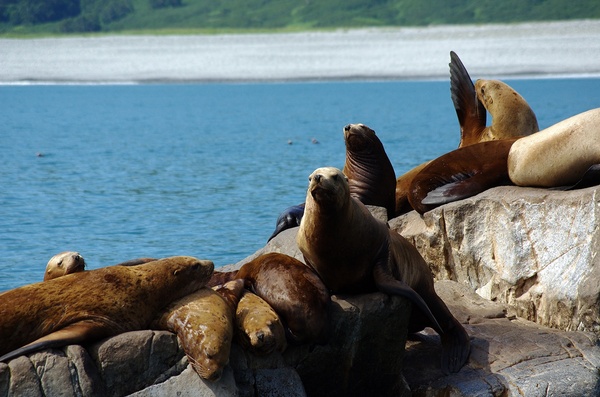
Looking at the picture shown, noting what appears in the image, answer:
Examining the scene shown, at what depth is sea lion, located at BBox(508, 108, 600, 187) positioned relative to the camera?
659 centimetres

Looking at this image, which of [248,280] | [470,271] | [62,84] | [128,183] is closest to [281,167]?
[128,183]

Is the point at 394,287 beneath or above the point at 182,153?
above

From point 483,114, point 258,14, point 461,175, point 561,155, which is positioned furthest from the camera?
point 258,14

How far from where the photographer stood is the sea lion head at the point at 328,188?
5.07 metres

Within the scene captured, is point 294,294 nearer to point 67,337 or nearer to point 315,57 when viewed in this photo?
point 67,337

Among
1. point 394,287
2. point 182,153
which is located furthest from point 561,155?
point 182,153

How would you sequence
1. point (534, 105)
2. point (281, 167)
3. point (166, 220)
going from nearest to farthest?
point (166, 220) < point (281, 167) < point (534, 105)

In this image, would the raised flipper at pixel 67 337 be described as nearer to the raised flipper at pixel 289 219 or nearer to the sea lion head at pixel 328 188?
the sea lion head at pixel 328 188

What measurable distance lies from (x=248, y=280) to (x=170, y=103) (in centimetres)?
2693

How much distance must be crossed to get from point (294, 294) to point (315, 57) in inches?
1458

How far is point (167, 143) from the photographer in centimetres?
2167

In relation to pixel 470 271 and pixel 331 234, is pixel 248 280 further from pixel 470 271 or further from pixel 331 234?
pixel 470 271

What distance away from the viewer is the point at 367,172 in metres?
7.68

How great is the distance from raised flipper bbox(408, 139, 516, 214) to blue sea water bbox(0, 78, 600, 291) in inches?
142
